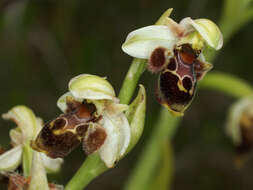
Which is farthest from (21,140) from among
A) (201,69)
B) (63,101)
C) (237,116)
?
(237,116)

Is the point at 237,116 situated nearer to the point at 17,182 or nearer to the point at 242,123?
the point at 242,123

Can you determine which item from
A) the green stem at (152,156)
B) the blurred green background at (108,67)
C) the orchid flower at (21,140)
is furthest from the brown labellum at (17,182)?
the blurred green background at (108,67)

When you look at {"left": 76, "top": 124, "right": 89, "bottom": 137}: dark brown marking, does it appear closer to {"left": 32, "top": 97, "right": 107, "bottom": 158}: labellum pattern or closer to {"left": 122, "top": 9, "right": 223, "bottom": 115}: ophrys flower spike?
{"left": 32, "top": 97, "right": 107, "bottom": 158}: labellum pattern

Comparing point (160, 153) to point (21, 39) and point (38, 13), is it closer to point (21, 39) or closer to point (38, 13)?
point (21, 39)

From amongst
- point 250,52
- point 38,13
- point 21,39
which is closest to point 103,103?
point 21,39

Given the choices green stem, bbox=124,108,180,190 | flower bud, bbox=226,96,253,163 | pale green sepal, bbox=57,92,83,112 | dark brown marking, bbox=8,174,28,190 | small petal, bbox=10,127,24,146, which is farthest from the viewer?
flower bud, bbox=226,96,253,163

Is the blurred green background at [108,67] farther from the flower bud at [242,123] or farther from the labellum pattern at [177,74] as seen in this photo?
the labellum pattern at [177,74]

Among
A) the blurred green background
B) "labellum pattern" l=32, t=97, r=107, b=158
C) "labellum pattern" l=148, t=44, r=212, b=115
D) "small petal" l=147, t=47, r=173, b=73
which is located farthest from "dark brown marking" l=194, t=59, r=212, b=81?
the blurred green background
